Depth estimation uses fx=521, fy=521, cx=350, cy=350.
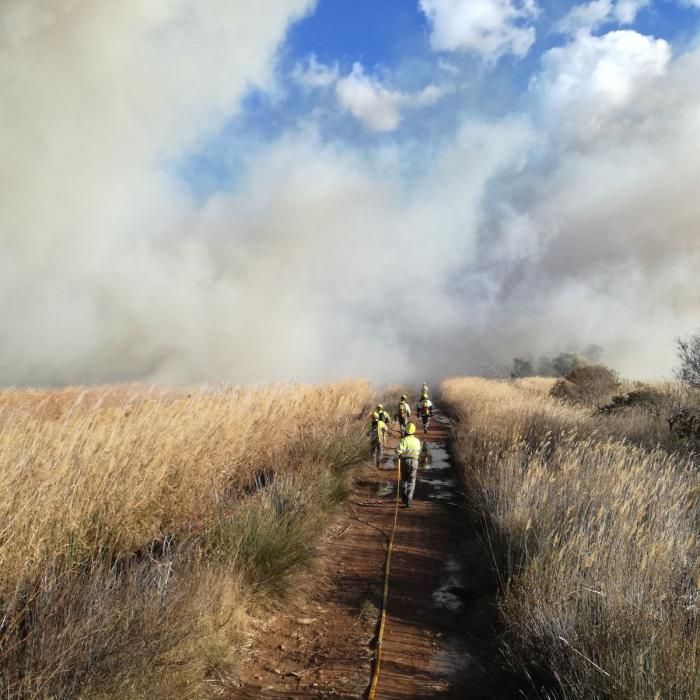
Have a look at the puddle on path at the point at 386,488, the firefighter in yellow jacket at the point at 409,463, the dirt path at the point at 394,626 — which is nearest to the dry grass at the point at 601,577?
the dirt path at the point at 394,626

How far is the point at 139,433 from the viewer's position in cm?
575

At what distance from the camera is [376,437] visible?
13.4 metres

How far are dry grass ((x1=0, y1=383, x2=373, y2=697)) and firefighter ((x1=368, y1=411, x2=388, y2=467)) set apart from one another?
17.1ft

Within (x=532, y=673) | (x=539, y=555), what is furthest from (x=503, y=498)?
(x=532, y=673)

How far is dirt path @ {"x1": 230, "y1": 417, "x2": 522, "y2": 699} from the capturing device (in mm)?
4246

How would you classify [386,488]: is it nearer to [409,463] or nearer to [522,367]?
[409,463]

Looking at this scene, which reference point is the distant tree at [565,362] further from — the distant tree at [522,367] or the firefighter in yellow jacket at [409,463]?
the firefighter in yellow jacket at [409,463]

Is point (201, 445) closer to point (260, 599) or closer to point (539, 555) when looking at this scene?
point (260, 599)

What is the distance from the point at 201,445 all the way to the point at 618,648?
15.4 ft

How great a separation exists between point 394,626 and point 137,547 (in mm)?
2653

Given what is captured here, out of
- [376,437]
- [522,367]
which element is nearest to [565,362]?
[522,367]

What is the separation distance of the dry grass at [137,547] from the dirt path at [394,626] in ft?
1.36

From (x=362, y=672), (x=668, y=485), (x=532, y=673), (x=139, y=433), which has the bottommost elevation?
(x=362, y=672)

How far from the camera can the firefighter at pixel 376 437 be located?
521 inches
